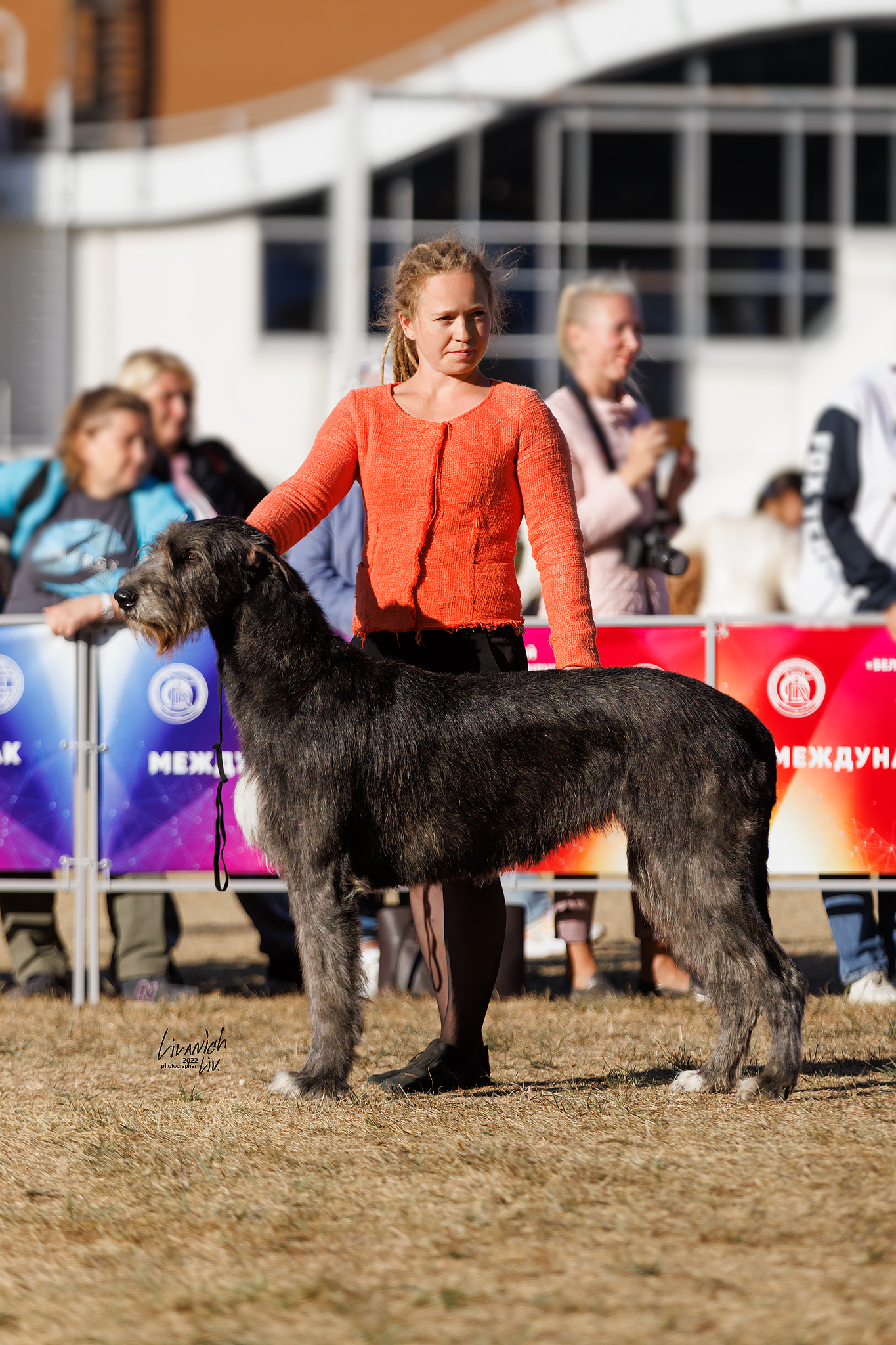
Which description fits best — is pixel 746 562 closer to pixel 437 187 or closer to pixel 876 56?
pixel 437 187

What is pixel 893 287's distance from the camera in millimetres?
20656

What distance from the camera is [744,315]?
21188 mm

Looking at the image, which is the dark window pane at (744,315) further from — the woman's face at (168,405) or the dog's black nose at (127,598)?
the dog's black nose at (127,598)

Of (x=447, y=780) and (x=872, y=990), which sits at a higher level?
(x=447, y=780)

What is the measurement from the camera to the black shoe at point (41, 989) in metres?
6.36

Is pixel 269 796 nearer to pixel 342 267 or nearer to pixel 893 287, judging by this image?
pixel 342 267

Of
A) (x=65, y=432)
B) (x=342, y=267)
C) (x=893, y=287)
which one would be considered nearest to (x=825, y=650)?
(x=65, y=432)

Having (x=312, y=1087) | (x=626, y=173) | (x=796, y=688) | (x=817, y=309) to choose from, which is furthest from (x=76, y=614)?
(x=817, y=309)

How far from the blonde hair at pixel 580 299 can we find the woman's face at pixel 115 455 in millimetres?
1742

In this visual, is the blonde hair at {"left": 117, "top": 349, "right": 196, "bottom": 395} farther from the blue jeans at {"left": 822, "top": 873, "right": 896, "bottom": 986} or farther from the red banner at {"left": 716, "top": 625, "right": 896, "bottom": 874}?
the blue jeans at {"left": 822, "top": 873, "right": 896, "bottom": 986}

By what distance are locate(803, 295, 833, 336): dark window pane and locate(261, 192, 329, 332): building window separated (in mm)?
6595

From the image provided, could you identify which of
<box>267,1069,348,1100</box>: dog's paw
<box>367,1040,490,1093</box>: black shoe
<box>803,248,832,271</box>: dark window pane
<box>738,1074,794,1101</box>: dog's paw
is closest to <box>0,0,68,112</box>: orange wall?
<box>803,248,832,271</box>: dark window pane

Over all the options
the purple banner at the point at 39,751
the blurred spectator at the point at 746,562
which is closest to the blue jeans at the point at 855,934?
the purple banner at the point at 39,751

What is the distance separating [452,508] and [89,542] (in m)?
2.57
